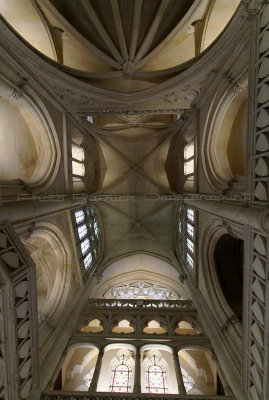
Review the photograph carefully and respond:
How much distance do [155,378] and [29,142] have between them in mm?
11196

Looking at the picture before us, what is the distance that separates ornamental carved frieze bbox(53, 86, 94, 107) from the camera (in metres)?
9.08

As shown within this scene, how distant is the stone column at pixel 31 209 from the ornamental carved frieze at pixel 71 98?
440cm

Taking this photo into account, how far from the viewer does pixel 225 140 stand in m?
9.30

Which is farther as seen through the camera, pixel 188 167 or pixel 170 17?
pixel 188 167

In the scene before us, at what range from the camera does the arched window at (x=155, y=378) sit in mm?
7879

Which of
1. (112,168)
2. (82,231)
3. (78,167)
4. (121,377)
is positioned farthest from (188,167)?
(121,377)

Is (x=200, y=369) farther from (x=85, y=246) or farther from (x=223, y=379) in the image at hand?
(x=85, y=246)

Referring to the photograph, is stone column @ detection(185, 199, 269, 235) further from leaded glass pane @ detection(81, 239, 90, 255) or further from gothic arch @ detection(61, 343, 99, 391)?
leaded glass pane @ detection(81, 239, 90, 255)

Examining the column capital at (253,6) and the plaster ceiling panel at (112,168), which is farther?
the plaster ceiling panel at (112,168)

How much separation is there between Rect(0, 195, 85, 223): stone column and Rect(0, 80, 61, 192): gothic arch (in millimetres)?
949

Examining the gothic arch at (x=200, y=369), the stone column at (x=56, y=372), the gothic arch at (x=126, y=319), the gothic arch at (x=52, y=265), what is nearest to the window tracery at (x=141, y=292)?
the gothic arch at (x=200, y=369)

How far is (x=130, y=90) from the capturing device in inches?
411

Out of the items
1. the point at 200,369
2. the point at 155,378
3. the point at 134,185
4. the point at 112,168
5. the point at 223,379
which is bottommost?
the point at 155,378

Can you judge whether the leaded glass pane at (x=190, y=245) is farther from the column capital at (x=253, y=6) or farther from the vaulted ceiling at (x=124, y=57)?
the column capital at (x=253, y=6)
